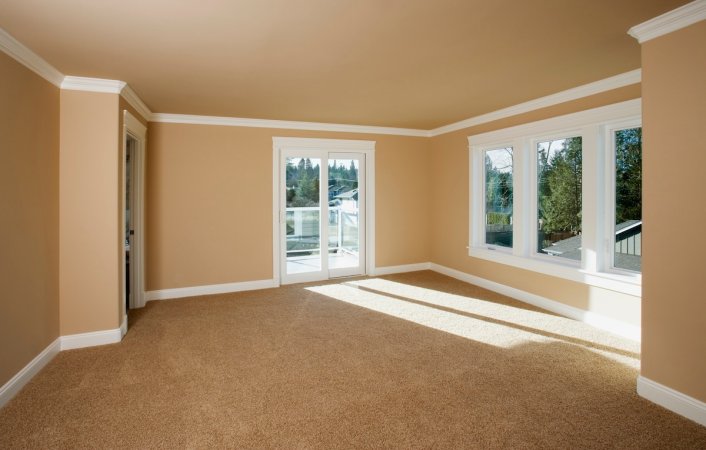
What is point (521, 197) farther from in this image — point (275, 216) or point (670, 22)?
point (275, 216)

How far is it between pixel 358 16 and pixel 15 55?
7.85ft

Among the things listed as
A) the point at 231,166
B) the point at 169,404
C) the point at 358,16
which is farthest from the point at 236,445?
the point at 231,166

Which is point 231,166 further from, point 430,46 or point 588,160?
point 588,160

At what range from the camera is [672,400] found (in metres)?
2.44

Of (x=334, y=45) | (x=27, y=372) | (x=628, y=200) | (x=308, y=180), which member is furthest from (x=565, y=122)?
(x=27, y=372)

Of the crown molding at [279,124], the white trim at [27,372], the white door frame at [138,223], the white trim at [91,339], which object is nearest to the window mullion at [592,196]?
the crown molding at [279,124]

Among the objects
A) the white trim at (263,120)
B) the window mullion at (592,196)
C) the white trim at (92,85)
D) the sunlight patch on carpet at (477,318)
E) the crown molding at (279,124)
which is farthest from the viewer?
the crown molding at (279,124)

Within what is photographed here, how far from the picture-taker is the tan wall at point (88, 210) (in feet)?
11.3

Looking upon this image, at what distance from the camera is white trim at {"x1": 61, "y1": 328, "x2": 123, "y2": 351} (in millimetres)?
3477

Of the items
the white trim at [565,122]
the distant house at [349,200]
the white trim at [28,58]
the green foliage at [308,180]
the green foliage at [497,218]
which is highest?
the white trim at [28,58]

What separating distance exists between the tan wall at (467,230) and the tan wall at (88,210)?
4.39 metres

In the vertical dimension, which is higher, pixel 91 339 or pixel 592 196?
pixel 592 196

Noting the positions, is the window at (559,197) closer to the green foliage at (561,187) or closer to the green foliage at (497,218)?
the green foliage at (561,187)

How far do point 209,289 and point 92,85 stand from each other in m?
2.81
